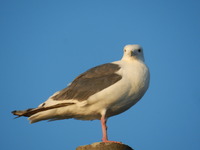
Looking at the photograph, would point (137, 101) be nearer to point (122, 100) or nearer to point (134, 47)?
point (122, 100)

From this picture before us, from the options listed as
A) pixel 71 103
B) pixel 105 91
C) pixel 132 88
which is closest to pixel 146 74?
pixel 132 88

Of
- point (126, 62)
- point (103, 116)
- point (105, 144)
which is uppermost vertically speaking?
point (126, 62)

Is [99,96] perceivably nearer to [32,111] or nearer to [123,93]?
[123,93]

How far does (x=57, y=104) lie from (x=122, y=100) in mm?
1689

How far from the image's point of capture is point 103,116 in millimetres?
8812

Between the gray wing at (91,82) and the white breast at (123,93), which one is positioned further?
the gray wing at (91,82)

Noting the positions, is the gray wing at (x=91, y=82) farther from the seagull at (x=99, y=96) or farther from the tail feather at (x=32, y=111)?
the tail feather at (x=32, y=111)

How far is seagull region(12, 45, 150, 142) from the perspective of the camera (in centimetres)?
864

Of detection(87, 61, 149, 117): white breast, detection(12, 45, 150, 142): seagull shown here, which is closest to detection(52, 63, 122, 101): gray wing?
detection(12, 45, 150, 142): seagull

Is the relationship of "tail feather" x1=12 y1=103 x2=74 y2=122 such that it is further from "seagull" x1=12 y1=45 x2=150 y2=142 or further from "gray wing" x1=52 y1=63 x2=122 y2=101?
"gray wing" x1=52 y1=63 x2=122 y2=101

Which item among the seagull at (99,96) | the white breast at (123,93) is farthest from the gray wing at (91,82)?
the white breast at (123,93)

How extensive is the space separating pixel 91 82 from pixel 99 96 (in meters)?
0.57

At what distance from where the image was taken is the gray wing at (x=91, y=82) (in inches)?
347

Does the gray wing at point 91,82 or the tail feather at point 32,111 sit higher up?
the gray wing at point 91,82
